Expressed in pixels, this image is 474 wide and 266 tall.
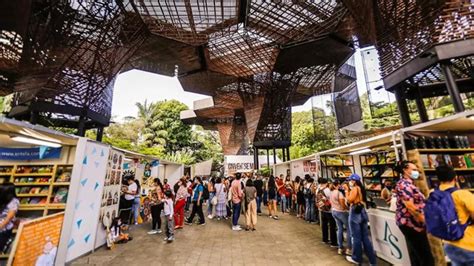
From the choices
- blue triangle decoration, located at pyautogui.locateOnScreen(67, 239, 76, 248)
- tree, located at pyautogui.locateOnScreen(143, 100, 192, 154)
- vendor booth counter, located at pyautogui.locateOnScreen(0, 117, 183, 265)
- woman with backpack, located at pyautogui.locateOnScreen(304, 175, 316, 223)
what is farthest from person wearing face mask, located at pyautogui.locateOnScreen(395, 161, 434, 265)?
tree, located at pyautogui.locateOnScreen(143, 100, 192, 154)

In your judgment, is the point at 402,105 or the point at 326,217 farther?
the point at 402,105

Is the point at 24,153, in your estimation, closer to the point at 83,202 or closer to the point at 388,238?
the point at 83,202

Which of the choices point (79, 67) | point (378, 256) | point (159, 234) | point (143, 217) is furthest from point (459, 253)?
point (79, 67)

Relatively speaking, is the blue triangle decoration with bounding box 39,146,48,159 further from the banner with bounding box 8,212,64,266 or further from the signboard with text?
the signboard with text

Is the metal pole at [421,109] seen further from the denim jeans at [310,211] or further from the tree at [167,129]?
the tree at [167,129]

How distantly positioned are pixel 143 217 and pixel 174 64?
11.5 meters

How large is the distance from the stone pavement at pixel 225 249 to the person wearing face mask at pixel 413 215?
1595 millimetres

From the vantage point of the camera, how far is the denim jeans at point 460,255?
2082 millimetres

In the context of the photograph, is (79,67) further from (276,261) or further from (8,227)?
(276,261)

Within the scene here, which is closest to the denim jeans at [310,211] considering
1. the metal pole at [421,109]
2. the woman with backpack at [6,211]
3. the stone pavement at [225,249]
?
the stone pavement at [225,249]

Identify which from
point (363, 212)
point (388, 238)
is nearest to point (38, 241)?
point (363, 212)

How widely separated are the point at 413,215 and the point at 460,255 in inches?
32.1

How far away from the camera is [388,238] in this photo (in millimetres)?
3922

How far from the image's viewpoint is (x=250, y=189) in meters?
6.93
